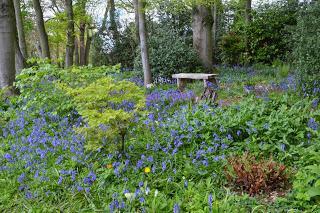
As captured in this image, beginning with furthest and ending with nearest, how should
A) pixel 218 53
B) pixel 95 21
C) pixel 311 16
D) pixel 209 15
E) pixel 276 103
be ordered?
pixel 95 21, pixel 218 53, pixel 209 15, pixel 311 16, pixel 276 103

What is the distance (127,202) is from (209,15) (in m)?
8.85

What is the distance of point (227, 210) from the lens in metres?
2.62

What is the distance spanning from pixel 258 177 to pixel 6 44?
6.47 m

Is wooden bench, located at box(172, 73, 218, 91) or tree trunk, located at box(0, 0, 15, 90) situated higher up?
tree trunk, located at box(0, 0, 15, 90)

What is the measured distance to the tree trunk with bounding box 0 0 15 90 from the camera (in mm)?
7023

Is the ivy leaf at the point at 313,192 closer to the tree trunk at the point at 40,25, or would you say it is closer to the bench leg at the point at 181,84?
the bench leg at the point at 181,84

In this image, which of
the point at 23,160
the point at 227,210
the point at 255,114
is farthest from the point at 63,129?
the point at 227,210

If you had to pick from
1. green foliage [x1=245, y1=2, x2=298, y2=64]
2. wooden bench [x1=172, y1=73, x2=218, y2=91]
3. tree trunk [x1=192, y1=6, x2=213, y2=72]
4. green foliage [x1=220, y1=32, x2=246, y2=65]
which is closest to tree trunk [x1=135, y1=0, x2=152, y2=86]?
wooden bench [x1=172, y1=73, x2=218, y2=91]

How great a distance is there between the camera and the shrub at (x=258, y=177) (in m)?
3.05

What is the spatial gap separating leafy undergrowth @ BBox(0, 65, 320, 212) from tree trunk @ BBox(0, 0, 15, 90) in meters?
2.69

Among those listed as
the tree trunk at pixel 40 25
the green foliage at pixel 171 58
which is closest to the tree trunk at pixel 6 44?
the green foliage at pixel 171 58

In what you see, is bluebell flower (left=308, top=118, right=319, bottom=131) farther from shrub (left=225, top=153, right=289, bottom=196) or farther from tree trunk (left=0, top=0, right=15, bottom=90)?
tree trunk (left=0, top=0, right=15, bottom=90)

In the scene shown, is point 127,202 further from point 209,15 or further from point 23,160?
point 209,15

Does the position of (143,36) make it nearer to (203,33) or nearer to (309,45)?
(203,33)
